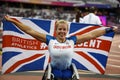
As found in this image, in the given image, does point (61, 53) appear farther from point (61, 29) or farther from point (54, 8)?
point (54, 8)

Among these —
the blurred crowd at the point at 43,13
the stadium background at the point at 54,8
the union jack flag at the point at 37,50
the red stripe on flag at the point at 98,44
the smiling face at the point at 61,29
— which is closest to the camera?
the smiling face at the point at 61,29

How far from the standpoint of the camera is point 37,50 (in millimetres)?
8906

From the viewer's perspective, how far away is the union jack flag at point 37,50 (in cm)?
870

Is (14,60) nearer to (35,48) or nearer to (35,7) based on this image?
(35,48)

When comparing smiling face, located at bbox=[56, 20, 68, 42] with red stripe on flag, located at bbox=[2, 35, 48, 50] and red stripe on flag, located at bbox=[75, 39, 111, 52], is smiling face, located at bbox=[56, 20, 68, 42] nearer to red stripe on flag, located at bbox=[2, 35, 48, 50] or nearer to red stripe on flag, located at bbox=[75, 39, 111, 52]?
red stripe on flag, located at bbox=[2, 35, 48, 50]

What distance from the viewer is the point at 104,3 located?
170 feet

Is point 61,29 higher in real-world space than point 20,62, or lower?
higher

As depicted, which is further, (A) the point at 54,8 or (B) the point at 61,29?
(A) the point at 54,8

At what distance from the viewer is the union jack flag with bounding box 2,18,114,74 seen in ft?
28.6

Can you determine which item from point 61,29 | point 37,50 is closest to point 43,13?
point 37,50

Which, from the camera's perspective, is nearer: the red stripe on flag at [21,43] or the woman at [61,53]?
the woman at [61,53]

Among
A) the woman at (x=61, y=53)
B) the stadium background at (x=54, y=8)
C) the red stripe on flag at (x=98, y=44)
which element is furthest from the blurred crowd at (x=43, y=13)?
the woman at (x=61, y=53)

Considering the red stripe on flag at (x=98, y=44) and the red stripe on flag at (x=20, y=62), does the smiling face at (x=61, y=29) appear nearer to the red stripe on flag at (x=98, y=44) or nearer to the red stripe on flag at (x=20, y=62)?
the red stripe on flag at (x=20, y=62)

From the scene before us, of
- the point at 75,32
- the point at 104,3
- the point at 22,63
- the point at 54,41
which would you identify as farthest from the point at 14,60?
the point at 104,3
